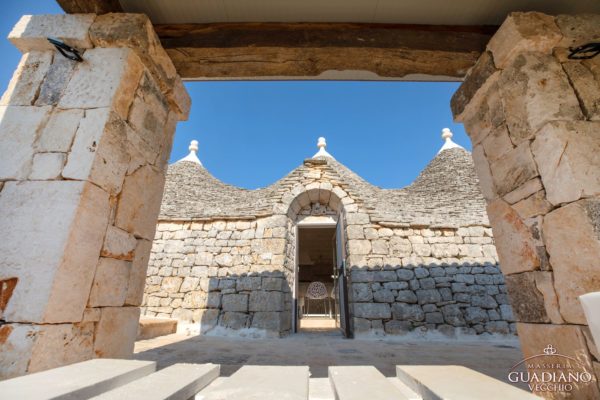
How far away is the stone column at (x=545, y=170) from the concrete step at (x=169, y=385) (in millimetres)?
1729

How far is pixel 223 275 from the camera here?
6.16 m

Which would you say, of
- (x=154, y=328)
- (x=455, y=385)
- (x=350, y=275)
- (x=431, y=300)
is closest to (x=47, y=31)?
(x=455, y=385)

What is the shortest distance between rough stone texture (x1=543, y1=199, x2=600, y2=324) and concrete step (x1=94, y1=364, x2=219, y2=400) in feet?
5.68

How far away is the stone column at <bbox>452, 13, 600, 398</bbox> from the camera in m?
1.34

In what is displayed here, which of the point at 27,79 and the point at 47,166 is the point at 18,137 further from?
the point at 27,79

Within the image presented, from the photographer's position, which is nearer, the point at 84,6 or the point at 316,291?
the point at 84,6

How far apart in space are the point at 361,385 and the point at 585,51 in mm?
2472

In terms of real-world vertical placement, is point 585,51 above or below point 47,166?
above

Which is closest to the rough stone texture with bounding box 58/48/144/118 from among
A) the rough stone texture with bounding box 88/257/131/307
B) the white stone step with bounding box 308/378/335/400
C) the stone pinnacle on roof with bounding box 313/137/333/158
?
the rough stone texture with bounding box 88/257/131/307

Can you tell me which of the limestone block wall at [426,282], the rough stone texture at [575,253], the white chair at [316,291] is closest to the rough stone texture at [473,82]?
the rough stone texture at [575,253]

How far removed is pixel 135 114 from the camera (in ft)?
6.30

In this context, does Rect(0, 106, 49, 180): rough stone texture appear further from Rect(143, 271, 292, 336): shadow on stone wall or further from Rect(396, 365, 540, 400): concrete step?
Rect(143, 271, 292, 336): shadow on stone wall

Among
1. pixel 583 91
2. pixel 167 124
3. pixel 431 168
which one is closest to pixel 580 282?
pixel 583 91

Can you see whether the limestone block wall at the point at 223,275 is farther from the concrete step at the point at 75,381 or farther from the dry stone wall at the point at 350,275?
the concrete step at the point at 75,381
